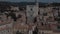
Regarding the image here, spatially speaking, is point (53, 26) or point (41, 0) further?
point (41, 0)

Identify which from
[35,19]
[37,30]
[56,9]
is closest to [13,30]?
Result: [37,30]

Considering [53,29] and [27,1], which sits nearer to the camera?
[53,29]

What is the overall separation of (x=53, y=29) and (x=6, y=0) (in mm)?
1959

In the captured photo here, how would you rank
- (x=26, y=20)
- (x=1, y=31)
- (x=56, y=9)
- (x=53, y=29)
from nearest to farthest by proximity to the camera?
(x=1, y=31), (x=53, y=29), (x=26, y=20), (x=56, y=9)

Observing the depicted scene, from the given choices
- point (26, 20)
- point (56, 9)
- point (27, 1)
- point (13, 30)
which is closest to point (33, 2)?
point (27, 1)

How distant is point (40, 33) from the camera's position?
3.78m

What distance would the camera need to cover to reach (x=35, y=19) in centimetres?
507

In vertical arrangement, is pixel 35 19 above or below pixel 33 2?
below

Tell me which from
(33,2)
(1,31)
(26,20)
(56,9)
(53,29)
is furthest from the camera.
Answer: (56,9)

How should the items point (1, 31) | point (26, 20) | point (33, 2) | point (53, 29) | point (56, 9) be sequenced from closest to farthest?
point (1, 31) < point (53, 29) < point (26, 20) < point (33, 2) < point (56, 9)

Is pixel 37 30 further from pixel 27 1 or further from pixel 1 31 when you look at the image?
pixel 27 1

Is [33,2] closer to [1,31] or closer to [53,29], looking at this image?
[53,29]

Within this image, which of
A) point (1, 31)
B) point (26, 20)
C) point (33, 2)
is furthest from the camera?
point (33, 2)

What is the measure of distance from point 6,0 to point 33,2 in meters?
0.77
